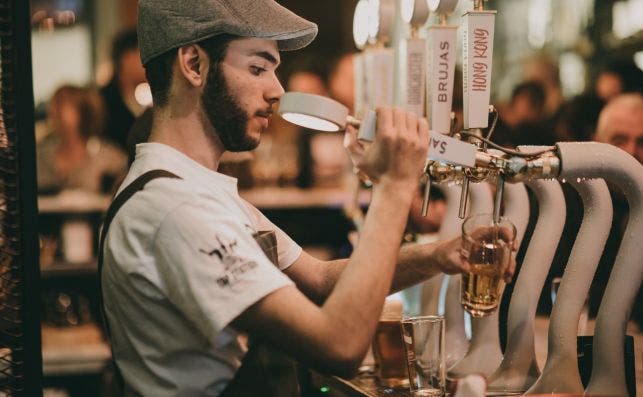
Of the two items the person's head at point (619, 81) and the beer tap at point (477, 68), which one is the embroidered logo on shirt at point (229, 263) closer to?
the beer tap at point (477, 68)

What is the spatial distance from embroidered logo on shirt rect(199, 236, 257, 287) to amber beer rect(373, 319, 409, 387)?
0.66 meters

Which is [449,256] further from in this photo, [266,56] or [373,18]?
[373,18]

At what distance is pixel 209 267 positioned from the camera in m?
1.60

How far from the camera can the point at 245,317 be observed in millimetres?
1603

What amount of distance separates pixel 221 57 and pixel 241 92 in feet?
0.26

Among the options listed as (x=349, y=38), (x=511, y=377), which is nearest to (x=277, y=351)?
(x=511, y=377)

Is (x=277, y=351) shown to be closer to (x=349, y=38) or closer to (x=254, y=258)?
(x=254, y=258)

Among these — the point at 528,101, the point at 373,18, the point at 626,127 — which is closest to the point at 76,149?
the point at 528,101

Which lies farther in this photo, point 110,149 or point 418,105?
point 110,149

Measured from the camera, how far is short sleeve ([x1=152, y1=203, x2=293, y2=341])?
1.59 metres

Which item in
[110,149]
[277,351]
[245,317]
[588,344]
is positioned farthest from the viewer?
[110,149]

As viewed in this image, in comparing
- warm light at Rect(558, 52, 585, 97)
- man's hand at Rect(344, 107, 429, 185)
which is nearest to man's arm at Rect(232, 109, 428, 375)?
man's hand at Rect(344, 107, 429, 185)

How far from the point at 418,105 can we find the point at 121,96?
387 centimetres

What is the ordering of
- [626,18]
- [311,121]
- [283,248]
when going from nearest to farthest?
[311,121] < [283,248] < [626,18]
